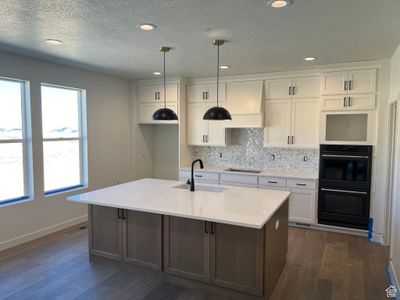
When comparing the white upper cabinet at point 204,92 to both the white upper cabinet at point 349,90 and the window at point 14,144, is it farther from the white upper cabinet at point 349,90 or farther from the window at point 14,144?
the window at point 14,144

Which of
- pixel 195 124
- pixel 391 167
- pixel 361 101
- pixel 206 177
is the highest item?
pixel 361 101

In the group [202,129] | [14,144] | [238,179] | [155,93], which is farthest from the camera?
[155,93]

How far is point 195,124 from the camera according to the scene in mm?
5641

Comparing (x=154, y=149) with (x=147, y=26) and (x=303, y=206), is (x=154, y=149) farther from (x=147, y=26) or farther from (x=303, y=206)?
(x=147, y=26)

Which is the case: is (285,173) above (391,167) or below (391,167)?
below

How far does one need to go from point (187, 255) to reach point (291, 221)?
2.46m

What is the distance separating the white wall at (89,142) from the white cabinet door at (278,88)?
→ 2.73m

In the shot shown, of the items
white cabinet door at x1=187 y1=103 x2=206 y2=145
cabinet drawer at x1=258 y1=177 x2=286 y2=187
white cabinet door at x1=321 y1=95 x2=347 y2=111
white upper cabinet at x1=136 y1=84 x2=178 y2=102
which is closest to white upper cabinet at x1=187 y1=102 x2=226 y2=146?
white cabinet door at x1=187 y1=103 x2=206 y2=145

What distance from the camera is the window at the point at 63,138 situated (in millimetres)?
4480

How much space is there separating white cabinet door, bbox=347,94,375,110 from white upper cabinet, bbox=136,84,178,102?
2909mm

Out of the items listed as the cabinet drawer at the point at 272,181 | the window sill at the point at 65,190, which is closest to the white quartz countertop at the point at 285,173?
the cabinet drawer at the point at 272,181

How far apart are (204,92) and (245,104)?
850 millimetres

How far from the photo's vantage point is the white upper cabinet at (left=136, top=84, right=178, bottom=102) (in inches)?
219

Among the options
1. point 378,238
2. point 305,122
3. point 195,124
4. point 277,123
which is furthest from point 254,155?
point 378,238
